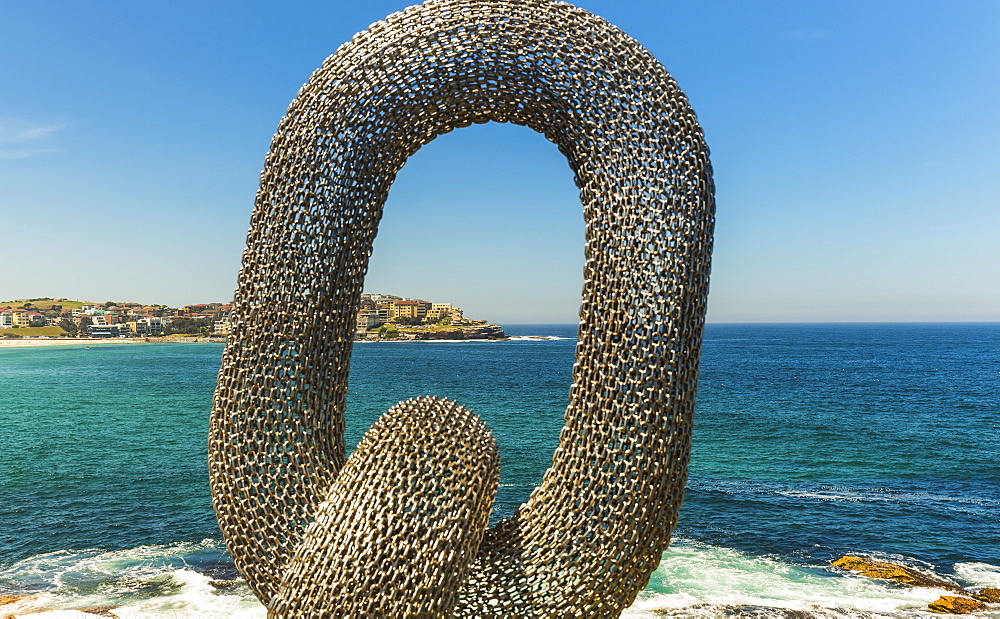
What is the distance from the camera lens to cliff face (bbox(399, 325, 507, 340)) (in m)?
124

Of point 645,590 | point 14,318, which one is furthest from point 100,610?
point 14,318

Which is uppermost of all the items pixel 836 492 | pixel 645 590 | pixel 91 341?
pixel 91 341

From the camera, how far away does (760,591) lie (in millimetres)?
12219

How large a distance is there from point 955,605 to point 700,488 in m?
11.9

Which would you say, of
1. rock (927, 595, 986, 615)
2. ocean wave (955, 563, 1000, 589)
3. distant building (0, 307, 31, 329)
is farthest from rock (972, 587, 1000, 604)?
distant building (0, 307, 31, 329)

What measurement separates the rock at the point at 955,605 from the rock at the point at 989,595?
0.54 metres

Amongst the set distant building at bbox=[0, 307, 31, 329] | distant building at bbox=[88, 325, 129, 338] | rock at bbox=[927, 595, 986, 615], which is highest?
distant building at bbox=[0, 307, 31, 329]

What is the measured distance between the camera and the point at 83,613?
9992 mm

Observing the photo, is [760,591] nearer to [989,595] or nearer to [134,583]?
[989,595]

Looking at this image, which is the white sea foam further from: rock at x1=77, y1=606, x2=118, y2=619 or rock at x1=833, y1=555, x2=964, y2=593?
rock at x1=77, y1=606, x2=118, y2=619

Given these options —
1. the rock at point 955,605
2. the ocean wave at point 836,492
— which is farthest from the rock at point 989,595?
the ocean wave at point 836,492

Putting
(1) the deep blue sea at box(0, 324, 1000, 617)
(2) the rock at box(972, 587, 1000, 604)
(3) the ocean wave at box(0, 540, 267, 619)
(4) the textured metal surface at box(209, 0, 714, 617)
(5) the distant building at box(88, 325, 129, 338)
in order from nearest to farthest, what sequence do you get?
(4) the textured metal surface at box(209, 0, 714, 617), (3) the ocean wave at box(0, 540, 267, 619), (2) the rock at box(972, 587, 1000, 604), (1) the deep blue sea at box(0, 324, 1000, 617), (5) the distant building at box(88, 325, 129, 338)

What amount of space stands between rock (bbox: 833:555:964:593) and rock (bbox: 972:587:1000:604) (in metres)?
0.43

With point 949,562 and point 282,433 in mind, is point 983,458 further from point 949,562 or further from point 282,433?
point 282,433
